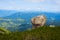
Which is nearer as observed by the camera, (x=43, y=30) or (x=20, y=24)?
(x=43, y=30)

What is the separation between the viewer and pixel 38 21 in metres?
8.27

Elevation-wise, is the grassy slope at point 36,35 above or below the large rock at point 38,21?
above

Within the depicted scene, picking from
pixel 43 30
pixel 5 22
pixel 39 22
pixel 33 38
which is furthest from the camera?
pixel 5 22

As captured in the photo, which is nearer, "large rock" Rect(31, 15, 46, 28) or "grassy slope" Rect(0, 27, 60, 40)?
"grassy slope" Rect(0, 27, 60, 40)

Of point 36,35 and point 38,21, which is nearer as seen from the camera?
point 36,35

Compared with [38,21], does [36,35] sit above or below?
above

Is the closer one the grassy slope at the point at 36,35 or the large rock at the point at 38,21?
the grassy slope at the point at 36,35

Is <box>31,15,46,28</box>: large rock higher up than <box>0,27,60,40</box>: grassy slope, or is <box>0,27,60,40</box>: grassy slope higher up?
<box>0,27,60,40</box>: grassy slope

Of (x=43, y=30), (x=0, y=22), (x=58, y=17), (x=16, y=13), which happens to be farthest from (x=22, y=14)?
(x=43, y=30)

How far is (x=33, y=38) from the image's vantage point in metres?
5.53

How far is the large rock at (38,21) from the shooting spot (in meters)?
8.19

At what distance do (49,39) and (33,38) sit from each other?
Result: 19.2 inches

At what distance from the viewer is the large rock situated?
8.19 meters

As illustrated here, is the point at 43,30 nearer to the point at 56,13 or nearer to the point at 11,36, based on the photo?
the point at 11,36
